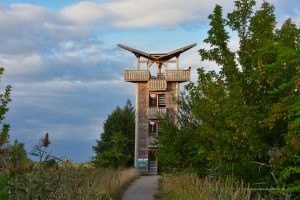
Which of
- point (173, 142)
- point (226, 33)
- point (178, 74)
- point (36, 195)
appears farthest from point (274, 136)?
point (178, 74)

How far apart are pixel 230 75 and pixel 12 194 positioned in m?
14.0

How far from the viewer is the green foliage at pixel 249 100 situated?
15.4 m

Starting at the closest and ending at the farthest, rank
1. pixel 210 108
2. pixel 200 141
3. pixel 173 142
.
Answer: pixel 210 108, pixel 200 141, pixel 173 142

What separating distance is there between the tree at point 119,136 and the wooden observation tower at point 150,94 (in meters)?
2.43

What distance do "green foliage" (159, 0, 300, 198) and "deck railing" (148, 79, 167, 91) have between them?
35.1 metres

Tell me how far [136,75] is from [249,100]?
39.5 metres

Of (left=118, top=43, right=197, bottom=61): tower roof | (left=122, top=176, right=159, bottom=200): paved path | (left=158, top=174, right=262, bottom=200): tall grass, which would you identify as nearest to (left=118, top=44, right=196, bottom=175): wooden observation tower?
(left=118, top=43, right=197, bottom=61): tower roof

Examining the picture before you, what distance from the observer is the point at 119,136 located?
59.2 metres

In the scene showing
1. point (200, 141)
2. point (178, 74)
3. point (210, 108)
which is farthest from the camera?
point (178, 74)

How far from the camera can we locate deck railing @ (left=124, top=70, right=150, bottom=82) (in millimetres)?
56344

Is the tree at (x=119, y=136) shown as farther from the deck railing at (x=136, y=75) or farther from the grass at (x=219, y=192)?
the grass at (x=219, y=192)

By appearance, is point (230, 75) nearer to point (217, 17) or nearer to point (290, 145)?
point (217, 17)

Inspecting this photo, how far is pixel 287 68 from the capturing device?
1717cm

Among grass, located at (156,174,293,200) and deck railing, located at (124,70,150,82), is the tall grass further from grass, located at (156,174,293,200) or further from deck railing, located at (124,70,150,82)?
deck railing, located at (124,70,150,82)
